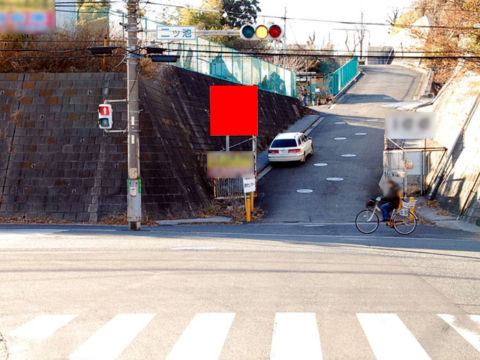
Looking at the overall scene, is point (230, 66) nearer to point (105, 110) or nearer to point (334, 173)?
point (334, 173)

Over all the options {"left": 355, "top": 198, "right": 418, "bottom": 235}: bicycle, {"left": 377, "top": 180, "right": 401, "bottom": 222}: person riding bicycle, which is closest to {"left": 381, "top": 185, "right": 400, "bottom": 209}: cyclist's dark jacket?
{"left": 377, "top": 180, "right": 401, "bottom": 222}: person riding bicycle

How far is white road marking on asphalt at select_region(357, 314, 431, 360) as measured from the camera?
5.98 m

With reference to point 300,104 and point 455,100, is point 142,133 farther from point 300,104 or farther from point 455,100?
point 300,104

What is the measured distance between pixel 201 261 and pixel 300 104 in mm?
41662

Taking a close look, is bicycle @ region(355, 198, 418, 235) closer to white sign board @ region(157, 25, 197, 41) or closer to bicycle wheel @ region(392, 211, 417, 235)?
bicycle wheel @ region(392, 211, 417, 235)

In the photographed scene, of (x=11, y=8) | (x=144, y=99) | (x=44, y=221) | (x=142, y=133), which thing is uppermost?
(x=11, y=8)

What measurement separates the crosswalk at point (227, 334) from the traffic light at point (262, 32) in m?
9.74

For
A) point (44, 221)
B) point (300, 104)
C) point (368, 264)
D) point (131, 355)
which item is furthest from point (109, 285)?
point (300, 104)

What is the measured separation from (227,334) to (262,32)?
10.7 meters

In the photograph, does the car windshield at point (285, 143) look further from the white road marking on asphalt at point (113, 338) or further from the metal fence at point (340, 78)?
the metal fence at point (340, 78)

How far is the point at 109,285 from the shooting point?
379 inches

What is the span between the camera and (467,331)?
690 centimetres

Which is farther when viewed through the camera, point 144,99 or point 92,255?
point 144,99

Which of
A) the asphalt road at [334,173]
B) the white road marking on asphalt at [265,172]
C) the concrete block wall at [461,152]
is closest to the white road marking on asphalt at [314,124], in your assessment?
the asphalt road at [334,173]
